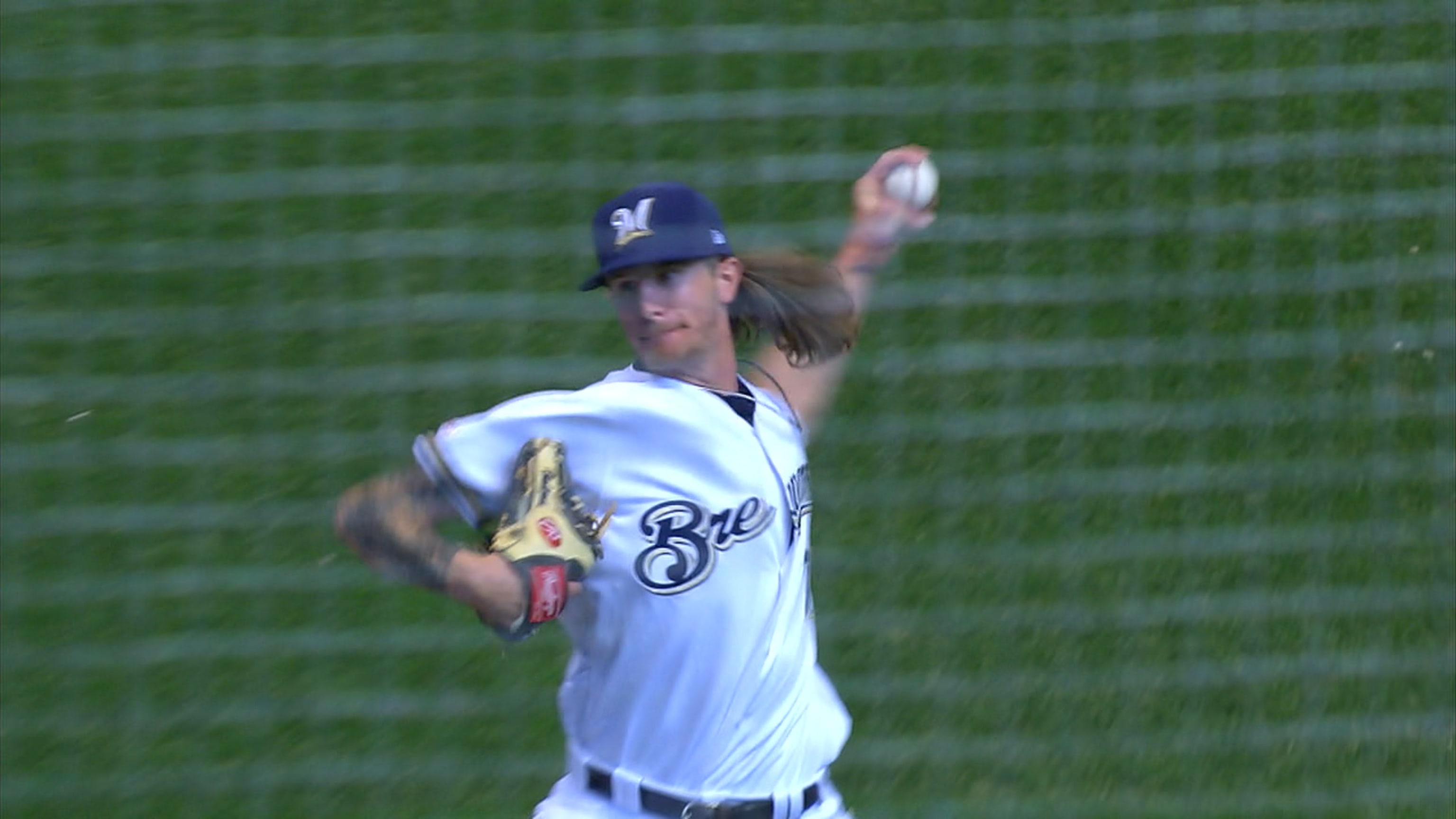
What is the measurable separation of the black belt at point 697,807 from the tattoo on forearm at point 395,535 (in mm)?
661

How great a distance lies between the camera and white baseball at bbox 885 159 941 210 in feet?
14.0

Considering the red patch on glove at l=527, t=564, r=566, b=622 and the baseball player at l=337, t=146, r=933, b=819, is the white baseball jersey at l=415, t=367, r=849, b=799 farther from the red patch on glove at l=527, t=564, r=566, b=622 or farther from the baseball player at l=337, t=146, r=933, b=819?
the red patch on glove at l=527, t=564, r=566, b=622

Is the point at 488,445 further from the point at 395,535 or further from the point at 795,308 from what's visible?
the point at 795,308

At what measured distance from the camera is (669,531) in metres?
3.69

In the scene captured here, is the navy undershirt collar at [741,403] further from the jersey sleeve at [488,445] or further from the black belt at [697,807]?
the black belt at [697,807]

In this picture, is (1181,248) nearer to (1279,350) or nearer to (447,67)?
(1279,350)

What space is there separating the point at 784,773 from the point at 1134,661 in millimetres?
2440

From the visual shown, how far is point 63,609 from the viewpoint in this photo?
5.79 m

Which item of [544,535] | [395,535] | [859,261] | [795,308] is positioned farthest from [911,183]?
[395,535]

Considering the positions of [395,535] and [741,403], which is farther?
[741,403]

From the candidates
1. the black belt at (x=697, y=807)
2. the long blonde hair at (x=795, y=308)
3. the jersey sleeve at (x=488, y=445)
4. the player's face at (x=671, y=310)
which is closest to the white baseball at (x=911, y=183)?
the long blonde hair at (x=795, y=308)

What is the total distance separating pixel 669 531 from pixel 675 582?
9cm

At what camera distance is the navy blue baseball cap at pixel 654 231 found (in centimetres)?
371

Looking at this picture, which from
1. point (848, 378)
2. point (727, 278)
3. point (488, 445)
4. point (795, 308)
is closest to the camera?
point (488, 445)
